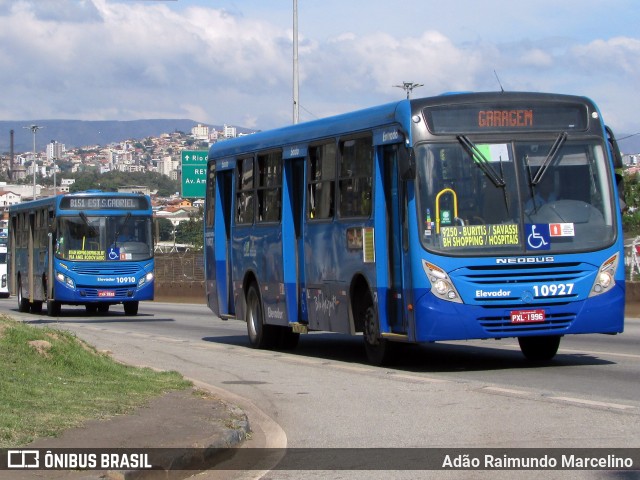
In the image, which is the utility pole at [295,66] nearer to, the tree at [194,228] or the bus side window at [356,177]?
the bus side window at [356,177]

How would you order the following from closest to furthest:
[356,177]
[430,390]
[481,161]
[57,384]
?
[57,384] → [430,390] → [481,161] → [356,177]

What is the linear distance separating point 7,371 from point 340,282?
5250 mm

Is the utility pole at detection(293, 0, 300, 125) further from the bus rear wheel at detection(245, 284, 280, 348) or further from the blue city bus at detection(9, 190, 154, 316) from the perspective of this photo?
the bus rear wheel at detection(245, 284, 280, 348)

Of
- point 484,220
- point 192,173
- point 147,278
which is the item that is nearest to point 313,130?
point 484,220

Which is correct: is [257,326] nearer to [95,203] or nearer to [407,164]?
[407,164]

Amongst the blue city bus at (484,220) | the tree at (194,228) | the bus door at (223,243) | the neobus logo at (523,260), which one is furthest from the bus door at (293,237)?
the tree at (194,228)

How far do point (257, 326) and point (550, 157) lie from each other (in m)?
6.87

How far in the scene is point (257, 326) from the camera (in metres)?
20.3

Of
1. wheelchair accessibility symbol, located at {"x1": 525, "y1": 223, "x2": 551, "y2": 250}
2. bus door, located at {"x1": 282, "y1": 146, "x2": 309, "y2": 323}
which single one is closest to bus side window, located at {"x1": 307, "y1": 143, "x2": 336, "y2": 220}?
bus door, located at {"x1": 282, "y1": 146, "x2": 309, "y2": 323}

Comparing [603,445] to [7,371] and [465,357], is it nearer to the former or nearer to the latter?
[7,371]

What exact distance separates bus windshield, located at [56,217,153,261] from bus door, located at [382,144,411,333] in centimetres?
1838

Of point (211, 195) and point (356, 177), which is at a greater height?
point (211, 195)

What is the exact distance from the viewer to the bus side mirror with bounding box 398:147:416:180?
47.9 ft

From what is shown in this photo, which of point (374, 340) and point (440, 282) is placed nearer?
point (440, 282)
